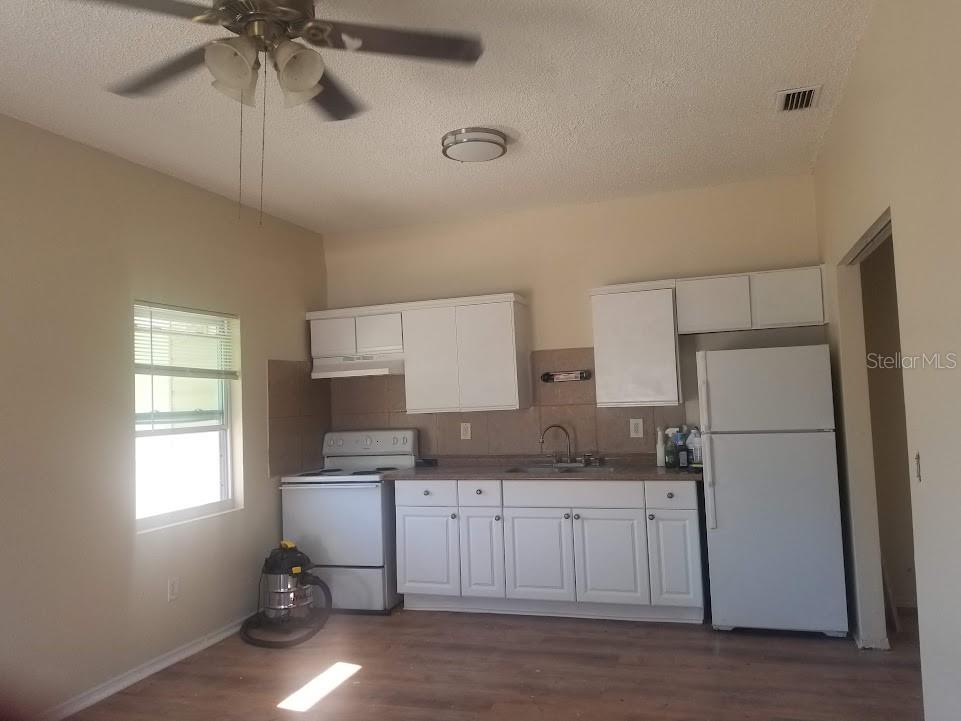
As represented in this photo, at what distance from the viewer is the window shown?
12.1 feet

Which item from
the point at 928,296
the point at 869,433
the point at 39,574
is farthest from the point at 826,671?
the point at 39,574

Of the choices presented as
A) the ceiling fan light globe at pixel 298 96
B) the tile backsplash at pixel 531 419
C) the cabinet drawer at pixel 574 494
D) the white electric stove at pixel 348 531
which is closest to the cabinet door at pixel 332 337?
the tile backsplash at pixel 531 419

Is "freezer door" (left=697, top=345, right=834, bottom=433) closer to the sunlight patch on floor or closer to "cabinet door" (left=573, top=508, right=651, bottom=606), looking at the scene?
"cabinet door" (left=573, top=508, right=651, bottom=606)

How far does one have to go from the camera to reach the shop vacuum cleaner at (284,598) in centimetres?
410

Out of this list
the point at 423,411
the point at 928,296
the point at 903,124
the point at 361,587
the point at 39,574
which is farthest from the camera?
the point at 423,411

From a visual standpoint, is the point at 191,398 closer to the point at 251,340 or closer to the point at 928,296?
the point at 251,340

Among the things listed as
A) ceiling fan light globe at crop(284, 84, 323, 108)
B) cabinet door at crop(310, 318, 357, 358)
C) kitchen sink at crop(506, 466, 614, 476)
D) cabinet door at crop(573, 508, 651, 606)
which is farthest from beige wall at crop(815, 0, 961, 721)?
cabinet door at crop(310, 318, 357, 358)

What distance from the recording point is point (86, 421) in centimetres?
329

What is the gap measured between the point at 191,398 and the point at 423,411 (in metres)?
1.49

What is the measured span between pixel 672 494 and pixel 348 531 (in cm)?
203

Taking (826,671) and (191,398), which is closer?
(826,671)

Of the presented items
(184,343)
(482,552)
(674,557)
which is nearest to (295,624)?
(482,552)

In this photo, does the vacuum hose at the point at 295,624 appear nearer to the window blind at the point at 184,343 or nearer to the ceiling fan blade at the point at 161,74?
the window blind at the point at 184,343

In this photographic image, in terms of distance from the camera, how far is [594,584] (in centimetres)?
408
